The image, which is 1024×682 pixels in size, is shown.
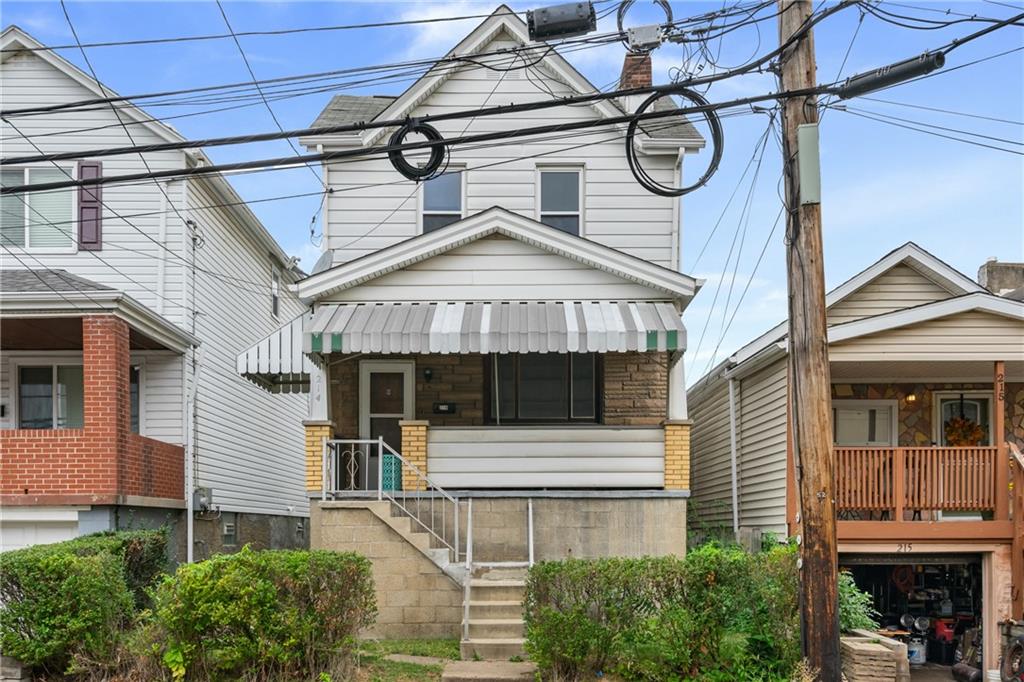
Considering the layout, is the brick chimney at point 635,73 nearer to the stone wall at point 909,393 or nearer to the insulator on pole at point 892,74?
the stone wall at point 909,393

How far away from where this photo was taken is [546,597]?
9414mm

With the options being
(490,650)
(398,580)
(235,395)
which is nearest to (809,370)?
(490,650)

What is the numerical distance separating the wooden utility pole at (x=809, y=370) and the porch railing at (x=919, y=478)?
5351 millimetres

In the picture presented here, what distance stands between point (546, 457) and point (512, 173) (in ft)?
18.2

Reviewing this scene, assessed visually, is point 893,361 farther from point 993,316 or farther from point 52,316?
point 52,316

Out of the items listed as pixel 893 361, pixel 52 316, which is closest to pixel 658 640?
pixel 893 361

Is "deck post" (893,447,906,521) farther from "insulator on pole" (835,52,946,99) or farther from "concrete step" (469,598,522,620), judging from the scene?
"insulator on pole" (835,52,946,99)

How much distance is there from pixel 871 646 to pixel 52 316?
1170 cm

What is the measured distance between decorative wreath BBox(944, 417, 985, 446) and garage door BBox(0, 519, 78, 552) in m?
13.9

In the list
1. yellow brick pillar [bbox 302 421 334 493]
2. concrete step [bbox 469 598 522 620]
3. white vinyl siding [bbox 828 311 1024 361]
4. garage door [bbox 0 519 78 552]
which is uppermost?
white vinyl siding [bbox 828 311 1024 361]

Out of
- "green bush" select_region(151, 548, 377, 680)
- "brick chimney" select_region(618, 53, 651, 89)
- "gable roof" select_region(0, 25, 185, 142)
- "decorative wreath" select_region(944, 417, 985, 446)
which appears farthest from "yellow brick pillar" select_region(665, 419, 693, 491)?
"gable roof" select_region(0, 25, 185, 142)

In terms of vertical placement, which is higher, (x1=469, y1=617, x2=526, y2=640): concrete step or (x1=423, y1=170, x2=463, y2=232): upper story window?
(x1=423, y1=170, x2=463, y2=232): upper story window

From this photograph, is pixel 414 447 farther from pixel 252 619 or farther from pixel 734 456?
pixel 734 456

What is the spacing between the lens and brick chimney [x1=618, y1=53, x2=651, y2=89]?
659 inches
